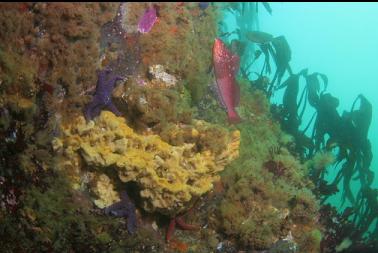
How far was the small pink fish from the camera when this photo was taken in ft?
10.9

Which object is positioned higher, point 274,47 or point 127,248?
point 274,47

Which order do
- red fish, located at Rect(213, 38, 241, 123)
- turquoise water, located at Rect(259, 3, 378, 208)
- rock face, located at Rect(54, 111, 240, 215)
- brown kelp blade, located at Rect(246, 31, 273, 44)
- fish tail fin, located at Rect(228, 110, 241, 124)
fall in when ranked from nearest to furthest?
rock face, located at Rect(54, 111, 240, 215) < red fish, located at Rect(213, 38, 241, 123) < fish tail fin, located at Rect(228, 110, 241, 124) < brown kelp blade, located at Rect(246, 31, 273, 44) < turquoise water, located at Rect(259, 3, 378, 208)

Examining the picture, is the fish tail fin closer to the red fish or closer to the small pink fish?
the red fish

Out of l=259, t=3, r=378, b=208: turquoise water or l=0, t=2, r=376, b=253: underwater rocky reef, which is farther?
l=259, t=3, r=378, b=208: turquoise water

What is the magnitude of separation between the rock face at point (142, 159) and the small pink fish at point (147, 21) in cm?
96

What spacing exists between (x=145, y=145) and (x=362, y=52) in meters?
140

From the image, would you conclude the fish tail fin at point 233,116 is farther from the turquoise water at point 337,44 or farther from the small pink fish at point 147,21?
the turquoise water at point 337,44

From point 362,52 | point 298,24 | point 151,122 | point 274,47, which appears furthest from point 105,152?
point 298,24

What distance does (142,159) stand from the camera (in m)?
2.85

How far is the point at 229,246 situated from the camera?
3.48m

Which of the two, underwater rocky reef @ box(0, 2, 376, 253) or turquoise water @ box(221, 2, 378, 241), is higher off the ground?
turquoise water @ box(221, 2, 378, 241)

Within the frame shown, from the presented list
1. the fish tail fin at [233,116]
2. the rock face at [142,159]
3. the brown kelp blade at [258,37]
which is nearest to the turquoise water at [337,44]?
the brown kelp blade at [258,37]

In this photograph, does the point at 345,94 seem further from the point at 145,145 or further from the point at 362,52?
the point at 145,145

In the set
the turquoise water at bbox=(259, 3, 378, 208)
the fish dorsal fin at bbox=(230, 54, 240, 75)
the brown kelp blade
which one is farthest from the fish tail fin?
the turquoise water at bbox=(259, 3, 378, 208)
